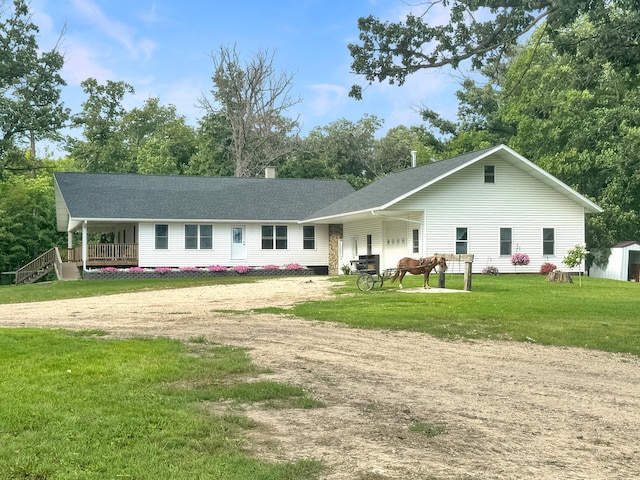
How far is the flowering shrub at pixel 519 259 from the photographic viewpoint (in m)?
28.1

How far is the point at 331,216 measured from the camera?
30359mm

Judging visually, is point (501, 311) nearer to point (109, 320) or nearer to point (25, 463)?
point (109, 320)

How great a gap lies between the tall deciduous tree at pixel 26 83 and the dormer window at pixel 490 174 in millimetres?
19636

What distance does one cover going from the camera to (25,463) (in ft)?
15.1

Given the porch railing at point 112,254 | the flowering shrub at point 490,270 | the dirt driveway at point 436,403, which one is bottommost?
the dirt driveway at point 436,403

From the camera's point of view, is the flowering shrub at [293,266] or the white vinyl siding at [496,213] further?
the flowering shrub at [293,266]

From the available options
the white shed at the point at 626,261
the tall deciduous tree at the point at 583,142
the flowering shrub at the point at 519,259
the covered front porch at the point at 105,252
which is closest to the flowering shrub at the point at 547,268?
→ the flowering shrub at the point at 519,259

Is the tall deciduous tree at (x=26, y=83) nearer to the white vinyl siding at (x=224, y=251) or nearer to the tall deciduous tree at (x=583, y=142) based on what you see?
the white vinyl siding at (x=224, y=251)

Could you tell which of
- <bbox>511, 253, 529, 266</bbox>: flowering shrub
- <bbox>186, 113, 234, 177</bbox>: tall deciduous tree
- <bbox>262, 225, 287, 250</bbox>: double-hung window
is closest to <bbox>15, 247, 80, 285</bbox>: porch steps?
<bbox>262, 225, 287, 250</bbox>: double-hung window

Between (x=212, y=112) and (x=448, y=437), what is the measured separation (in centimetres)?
4979

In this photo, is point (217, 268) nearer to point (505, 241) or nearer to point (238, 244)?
point (238, 244)

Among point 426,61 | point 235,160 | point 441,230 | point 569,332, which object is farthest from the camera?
point 235,160

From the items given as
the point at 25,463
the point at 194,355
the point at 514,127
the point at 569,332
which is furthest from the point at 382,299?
the point at 514,127

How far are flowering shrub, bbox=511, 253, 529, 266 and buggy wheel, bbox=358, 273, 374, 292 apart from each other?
10.3m
